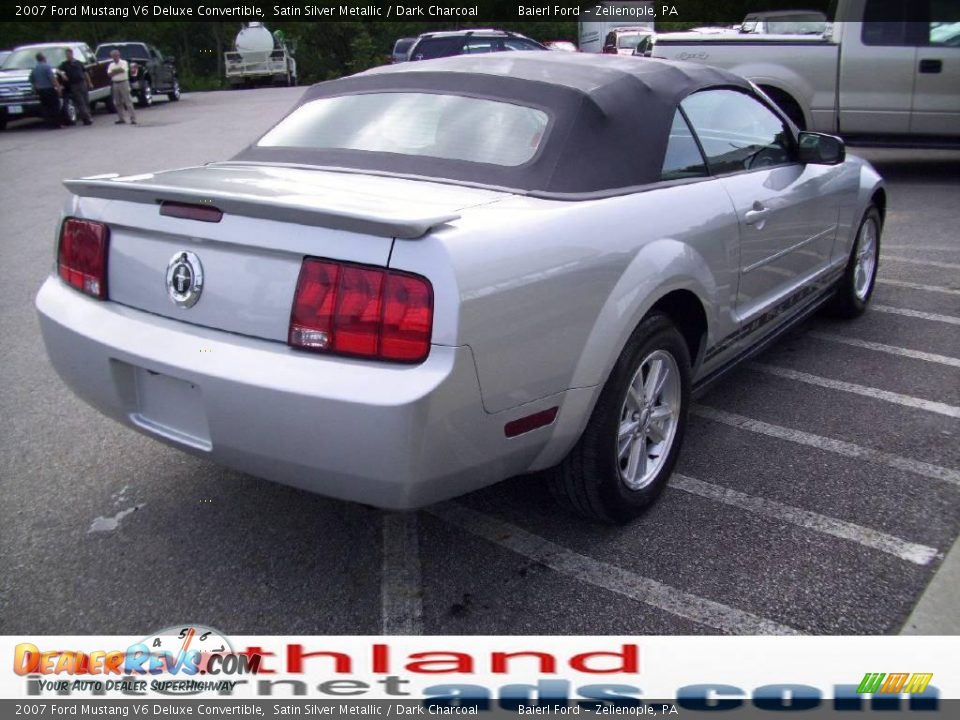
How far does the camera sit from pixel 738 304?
367 cm

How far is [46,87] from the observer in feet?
59.2

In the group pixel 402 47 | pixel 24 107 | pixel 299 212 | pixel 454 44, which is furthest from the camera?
pixel 402 47

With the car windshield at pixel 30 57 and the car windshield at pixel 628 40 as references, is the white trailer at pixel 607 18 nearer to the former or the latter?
the car windshield at pixel 628 40

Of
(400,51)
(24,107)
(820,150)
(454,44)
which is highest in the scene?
(400,51)

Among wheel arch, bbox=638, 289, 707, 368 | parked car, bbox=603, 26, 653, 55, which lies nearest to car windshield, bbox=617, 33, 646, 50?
parked car, bbox=603, 26, 653, 55

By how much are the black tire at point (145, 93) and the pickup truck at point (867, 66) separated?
713 inches

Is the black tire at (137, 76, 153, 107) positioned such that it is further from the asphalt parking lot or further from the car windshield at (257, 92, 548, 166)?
the car windshield at (257, 92, 548, 166)

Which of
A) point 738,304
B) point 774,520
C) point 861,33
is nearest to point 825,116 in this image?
point 861,33

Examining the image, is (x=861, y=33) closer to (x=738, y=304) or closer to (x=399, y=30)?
(x=738, y=304)

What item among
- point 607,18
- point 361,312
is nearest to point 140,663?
point 361,312

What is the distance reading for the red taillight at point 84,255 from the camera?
9.50 ft

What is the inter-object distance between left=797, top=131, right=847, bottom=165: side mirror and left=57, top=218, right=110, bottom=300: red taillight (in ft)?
9.99

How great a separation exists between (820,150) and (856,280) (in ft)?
4.54

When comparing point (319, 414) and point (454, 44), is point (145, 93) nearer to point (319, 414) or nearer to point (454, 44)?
point (454, 44)
